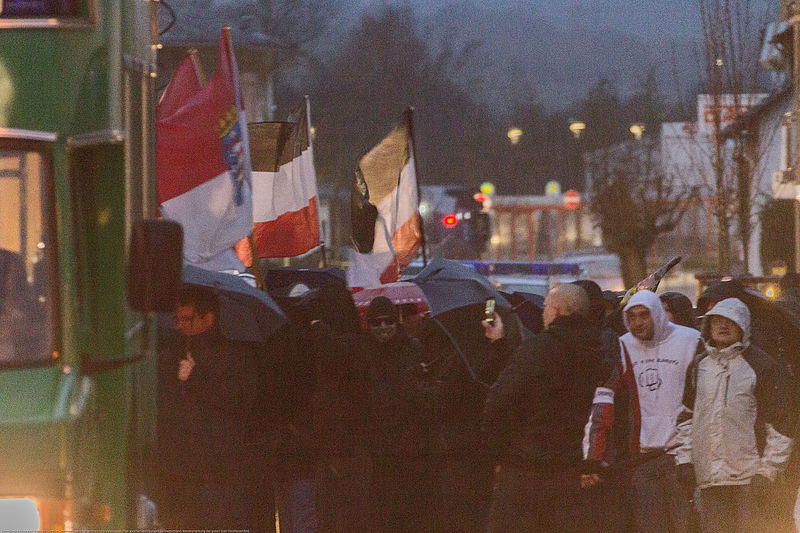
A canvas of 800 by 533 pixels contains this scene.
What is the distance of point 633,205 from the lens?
4800 cm

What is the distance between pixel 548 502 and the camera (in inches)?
284

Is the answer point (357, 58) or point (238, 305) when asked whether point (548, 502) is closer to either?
point (238, 305)

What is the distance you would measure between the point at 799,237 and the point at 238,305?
13.7 metres

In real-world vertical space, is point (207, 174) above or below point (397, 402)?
above

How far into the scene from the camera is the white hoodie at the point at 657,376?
774 centimetres

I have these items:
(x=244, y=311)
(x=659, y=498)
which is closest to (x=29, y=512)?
(x=244, y=311)

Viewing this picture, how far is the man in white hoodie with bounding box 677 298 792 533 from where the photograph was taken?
742 cm

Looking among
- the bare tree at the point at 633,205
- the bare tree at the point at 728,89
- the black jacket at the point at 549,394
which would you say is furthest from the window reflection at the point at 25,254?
the bare tree at the point at 633,205

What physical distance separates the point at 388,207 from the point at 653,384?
13.3ft

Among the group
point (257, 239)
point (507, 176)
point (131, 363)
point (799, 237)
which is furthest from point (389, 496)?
point (507, 176)

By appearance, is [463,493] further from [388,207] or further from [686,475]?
[388,207]

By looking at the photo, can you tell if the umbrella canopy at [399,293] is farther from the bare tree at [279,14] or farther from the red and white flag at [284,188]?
the bare tree at [279,14]

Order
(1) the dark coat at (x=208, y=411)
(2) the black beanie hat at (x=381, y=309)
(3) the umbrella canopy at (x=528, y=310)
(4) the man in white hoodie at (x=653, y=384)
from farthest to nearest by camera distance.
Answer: (3) the umbrella canopy at (x=528, y=310)
(2) the black beanie hat at (x=381, y=309)
(4) the man in white hoodie at (x=653, y=384)
(1) the dark coat at (x=208, y=411)

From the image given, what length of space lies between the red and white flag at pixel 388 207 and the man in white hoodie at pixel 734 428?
3429mm
